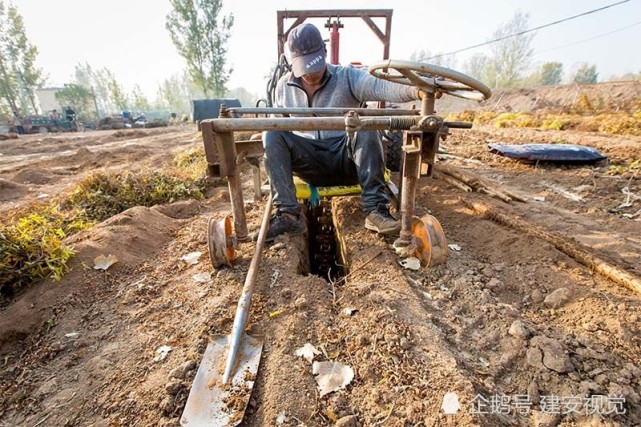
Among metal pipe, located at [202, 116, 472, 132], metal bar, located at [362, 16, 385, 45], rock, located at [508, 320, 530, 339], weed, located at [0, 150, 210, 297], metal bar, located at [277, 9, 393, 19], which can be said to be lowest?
rock, located at [508, 320, 530, 339]

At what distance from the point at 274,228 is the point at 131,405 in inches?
54.2

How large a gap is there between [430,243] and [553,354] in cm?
80

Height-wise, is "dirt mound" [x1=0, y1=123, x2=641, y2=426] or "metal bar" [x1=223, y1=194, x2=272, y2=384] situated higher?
"metal bar" [x1=223, y1=194, x2=272, y2=384]

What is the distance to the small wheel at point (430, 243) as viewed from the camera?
6.56 ft

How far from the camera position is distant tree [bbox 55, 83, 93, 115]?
3366 cm

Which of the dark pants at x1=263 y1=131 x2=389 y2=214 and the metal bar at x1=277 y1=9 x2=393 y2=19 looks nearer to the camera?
the dark pants at x1=263 y1=131 x2=389 y2=214

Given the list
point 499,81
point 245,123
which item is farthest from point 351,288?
point 499,81

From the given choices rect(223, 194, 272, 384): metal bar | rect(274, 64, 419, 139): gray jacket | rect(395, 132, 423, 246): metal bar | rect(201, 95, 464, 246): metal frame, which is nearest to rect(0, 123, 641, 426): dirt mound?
rect(223, 194, 272, 384): metal bar

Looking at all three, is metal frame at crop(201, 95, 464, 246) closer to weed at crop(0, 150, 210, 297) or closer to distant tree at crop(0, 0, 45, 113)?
weed at crop(0, 150, 210, 297)

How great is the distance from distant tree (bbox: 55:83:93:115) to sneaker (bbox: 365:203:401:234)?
41312 millimetres

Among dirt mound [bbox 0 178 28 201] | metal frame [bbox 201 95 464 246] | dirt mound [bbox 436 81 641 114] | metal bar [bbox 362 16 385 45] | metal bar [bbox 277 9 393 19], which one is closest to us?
metal frame [bbox 201 95 464 246]

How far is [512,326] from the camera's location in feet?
5.08

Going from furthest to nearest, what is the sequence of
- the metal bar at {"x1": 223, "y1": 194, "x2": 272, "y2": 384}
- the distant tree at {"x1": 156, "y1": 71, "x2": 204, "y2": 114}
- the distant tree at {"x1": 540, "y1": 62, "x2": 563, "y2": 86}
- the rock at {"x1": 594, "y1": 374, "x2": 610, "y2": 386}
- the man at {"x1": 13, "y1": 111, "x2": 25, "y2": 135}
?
the distant tree at {"x1": 156, "y1": 71, "x2": 204, "y2": 114}
the distant tree at {"x1": 540, "y1": 62, "x2": 563, "y2": 86}
the man at {"x1": 13, "y1": 111, "x2": 25, "y2": 135}
the metal bar at {"x1": 223, "y1": 194, "x2": 272, "y2": 384}
the rock at {"x1": 594, "y1": 374, "x2": 610, "y2": 386}

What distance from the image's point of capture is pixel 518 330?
1.51m
